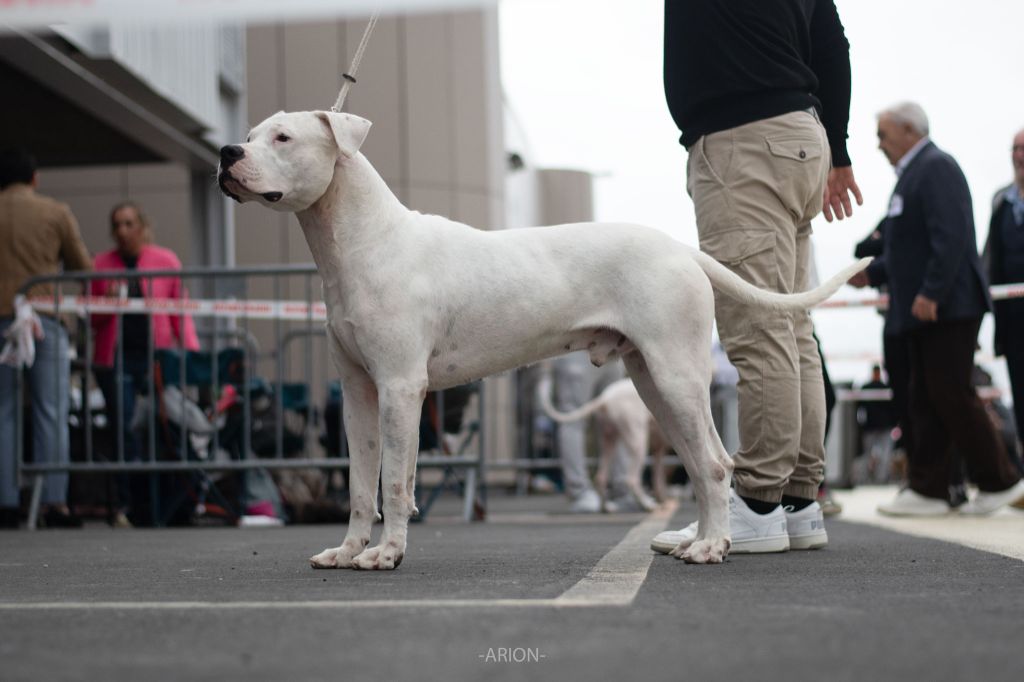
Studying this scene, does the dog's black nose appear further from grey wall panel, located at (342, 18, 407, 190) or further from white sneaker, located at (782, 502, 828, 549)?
grey wall panel, located at (342, 18, 407, 190)

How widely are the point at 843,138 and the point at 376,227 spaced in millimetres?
1969

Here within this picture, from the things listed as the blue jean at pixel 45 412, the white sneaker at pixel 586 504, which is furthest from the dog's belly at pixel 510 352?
the white sneaker at pixel 586 504

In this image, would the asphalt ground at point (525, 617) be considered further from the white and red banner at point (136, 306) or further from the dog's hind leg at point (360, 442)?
the white and red banner at point (136, 306)

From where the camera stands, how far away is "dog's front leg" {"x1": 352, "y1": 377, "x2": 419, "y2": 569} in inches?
153

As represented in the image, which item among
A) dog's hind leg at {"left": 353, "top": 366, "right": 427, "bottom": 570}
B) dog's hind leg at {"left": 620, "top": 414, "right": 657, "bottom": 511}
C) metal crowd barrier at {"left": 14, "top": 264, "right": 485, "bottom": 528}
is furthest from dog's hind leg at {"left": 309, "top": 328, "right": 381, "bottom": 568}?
dog's hind leg at {"left": 620, "top": 414, "right": 657, "bottom": 511}

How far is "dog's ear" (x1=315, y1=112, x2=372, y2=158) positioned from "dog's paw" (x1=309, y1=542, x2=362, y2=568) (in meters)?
1.20

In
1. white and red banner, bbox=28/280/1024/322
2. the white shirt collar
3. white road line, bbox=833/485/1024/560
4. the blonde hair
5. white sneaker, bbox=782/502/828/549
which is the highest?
the white shirt collar

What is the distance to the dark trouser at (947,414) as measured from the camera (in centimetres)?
770

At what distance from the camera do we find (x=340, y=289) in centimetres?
404

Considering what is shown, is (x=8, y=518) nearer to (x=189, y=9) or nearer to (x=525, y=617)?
(x=189, y=9)

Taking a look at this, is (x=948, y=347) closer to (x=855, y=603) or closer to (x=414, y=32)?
(x=855, y=603)

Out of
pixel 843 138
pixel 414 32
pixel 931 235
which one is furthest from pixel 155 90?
pixel 414 32

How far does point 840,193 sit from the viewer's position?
16.6 feet

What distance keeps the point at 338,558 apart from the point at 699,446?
1.15m
